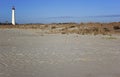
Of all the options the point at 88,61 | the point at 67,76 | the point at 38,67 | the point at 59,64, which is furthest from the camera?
the point at 88,61

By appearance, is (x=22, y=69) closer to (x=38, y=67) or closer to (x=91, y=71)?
(x=38, y=67)

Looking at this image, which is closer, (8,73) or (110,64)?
(8,73)

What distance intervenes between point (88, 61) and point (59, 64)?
109 cm

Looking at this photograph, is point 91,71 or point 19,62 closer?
point 91,71

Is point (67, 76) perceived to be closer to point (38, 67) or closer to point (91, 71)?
point (91, 71)

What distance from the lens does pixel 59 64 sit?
905 centimetres

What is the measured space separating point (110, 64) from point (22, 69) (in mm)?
2639

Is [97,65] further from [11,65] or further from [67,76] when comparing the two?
[11,65]

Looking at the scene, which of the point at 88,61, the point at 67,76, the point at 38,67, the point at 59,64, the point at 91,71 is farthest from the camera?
the point at 88,61

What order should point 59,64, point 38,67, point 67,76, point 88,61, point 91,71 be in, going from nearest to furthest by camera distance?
point 67,76, point 91,71, point 38,67, point 59,64, point 88,61

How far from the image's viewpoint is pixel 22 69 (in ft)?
26.7

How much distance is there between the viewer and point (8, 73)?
754 cm

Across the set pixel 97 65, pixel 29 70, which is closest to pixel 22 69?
pixel 29 70

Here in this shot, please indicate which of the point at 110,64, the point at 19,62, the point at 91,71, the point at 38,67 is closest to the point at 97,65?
the point at 110,64
